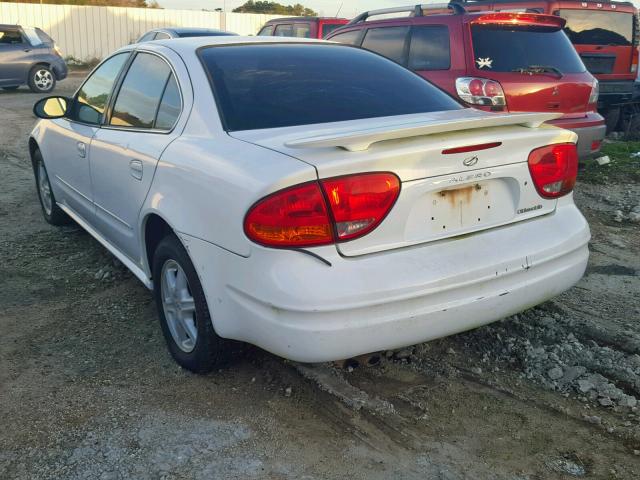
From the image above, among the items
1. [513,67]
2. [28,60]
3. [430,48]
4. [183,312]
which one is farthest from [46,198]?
[28,60]

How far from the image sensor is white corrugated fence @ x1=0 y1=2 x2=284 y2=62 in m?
25.4

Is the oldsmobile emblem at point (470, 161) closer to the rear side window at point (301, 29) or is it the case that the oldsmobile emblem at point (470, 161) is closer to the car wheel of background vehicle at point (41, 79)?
the rear side window at point (301, 29)

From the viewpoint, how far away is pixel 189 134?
3.18m

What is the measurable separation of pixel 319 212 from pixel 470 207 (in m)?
0.69

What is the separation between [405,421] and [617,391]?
3.16 ft

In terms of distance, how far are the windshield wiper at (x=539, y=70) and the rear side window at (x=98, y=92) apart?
12.6 feet

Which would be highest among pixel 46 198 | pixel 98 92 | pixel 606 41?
pixel 606 41

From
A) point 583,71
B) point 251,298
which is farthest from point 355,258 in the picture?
point 583,71

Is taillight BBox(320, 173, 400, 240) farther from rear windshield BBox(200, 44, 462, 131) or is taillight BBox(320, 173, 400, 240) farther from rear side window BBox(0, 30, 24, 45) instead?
rear side window BBox(0, 30, 24, 45)

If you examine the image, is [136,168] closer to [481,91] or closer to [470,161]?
[470,161]

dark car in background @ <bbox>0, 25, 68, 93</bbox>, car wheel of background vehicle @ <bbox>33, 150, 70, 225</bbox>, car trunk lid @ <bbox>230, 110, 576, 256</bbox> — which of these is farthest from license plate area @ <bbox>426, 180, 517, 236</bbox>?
dark car in background @ <bbox>0, 25, 68, 93</bbox>

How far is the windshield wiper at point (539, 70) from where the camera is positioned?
21.3 feet

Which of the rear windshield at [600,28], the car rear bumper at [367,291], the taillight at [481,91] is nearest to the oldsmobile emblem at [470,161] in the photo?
the car rear bumper at [367,291]

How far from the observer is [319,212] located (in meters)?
2.50
